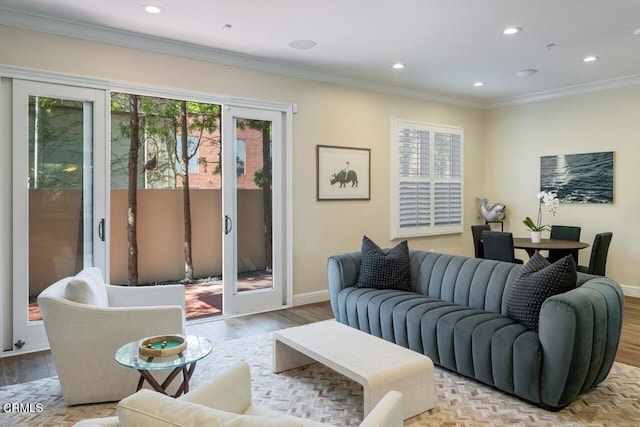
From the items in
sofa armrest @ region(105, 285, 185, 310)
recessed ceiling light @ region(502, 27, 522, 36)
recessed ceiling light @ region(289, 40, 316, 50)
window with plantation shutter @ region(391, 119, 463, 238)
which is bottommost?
sofa armrest @ region(105, 285, 185, 310)

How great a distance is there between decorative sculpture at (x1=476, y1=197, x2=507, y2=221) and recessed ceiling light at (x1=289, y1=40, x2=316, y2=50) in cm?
398

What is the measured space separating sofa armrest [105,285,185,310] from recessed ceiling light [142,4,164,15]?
2194 mm

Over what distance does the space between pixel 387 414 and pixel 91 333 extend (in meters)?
2.01

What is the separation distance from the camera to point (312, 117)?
532cm

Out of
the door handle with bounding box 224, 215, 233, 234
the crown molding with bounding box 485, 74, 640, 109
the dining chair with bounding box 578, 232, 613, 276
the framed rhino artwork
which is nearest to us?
the dining chair with bounding box 578, 232, 613, 276

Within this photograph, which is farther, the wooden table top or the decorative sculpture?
the decorative sculpture

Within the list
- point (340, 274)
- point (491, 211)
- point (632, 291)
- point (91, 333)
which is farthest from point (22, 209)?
point (632, 291)

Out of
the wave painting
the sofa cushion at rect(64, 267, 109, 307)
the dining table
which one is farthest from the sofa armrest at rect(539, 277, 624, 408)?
the wave painting

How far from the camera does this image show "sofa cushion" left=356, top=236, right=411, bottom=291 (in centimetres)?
403

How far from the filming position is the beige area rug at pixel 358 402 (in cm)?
253

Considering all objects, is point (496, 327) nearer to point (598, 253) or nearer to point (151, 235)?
point (598, 253)

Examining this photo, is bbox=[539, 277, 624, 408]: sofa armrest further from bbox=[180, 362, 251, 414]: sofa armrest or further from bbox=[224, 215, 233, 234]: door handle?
bbox=[224, 215, 233, 234]: door handle

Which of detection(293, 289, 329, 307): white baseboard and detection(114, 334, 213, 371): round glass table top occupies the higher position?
detection(114, 334, 213, 371): round glass table top

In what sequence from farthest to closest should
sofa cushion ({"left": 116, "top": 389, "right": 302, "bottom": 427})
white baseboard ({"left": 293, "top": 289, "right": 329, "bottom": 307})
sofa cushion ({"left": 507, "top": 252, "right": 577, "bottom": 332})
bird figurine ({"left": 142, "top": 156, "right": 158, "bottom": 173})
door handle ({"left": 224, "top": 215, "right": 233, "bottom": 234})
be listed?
bird figurine ({"left": 142, "top": 156, "right": 158, "bottom": 173}), white baseboard ({"left": 293, "top": 289, "right": 329, "bottom": 307}), door handle ({"left": 224, "top": 215, "right": 233, "bottom": 234}), sofa cushion ({"left": 507, "top": 252, "right": 577, "bottom": 332}), sofa cushion ({"left": 116, "top": 389, "right": 302, "bottom": 427})
